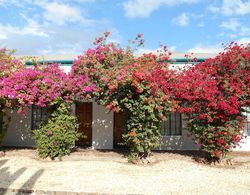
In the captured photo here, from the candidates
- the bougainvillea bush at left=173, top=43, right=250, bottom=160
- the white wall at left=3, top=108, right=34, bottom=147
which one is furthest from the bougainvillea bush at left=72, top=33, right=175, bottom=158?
the white wall at left=3, top=108, right=34, bottom=147

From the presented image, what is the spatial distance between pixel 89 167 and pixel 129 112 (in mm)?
2506

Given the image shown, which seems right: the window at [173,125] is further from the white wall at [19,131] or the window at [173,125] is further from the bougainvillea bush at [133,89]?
the white wall at [19,131]

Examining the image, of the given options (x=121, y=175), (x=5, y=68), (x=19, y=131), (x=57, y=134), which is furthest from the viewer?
(x=19, y=131)

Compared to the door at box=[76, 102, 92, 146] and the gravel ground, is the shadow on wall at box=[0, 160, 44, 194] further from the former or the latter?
the door at box=[76, 102, 92, 146]

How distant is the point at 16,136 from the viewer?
16156 millimetres

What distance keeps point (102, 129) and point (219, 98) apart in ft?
19.7

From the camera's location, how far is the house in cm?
1517

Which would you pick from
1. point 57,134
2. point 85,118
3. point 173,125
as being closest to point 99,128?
point 85,118

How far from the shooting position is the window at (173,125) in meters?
15.3

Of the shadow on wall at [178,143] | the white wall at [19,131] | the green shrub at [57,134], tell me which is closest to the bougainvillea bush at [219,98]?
the shadow on wall at [178,143]

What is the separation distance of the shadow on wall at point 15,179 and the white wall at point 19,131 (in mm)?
5052

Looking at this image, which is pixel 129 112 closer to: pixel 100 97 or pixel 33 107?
pixel 100 97

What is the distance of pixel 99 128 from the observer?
15391 millimetres

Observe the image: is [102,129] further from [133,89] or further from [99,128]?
[133,89]
